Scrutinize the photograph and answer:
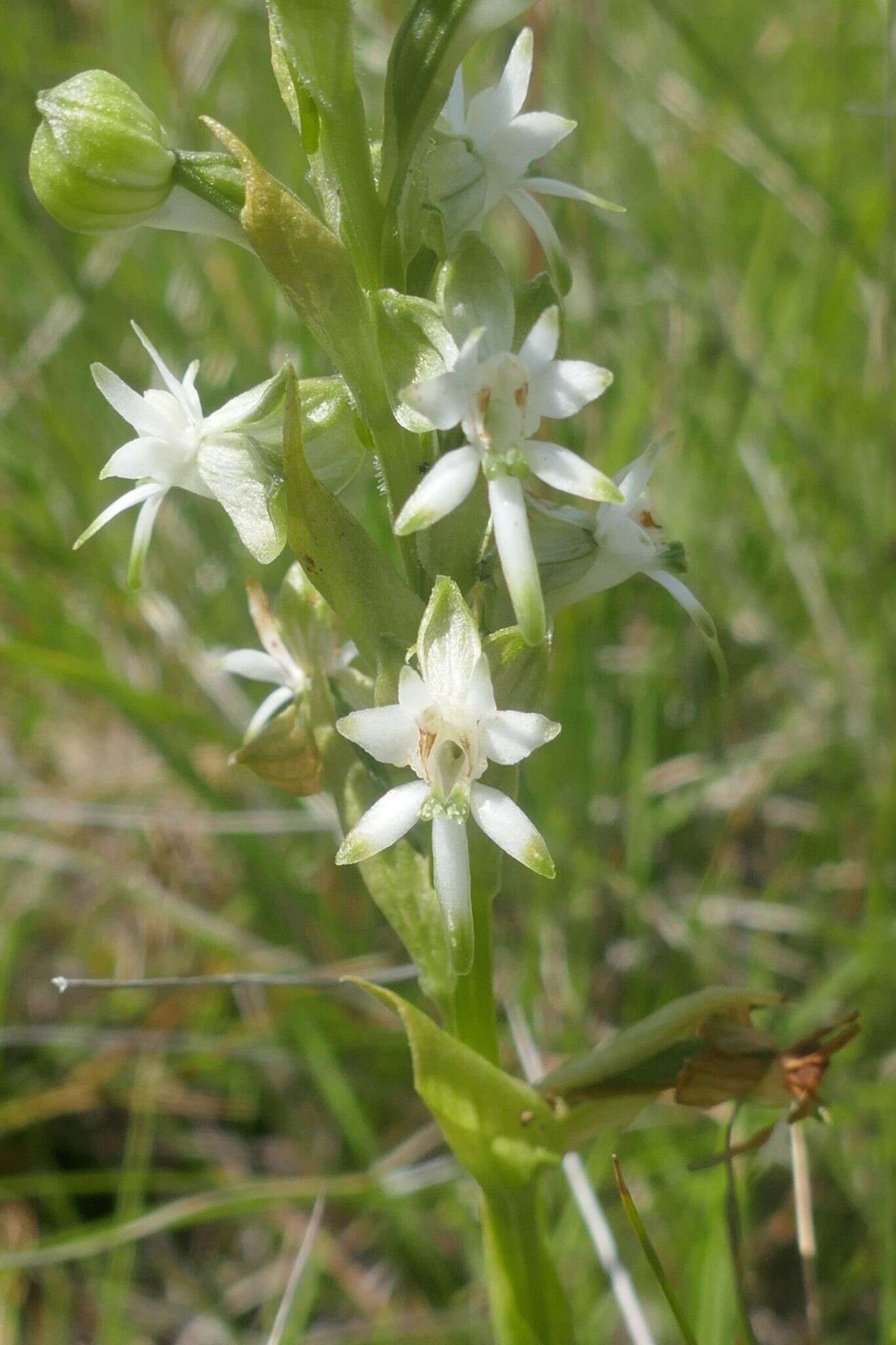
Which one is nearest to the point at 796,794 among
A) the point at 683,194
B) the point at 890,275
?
the point at 890,275

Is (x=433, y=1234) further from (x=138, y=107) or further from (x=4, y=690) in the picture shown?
(x=138, y=107)

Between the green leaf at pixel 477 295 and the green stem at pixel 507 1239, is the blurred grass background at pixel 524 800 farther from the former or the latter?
the green leaf at pixel 477 295

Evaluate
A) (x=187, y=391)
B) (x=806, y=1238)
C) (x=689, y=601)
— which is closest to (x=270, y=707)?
(x=187, y=391)

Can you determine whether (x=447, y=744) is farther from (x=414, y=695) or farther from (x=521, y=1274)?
(x=521, y=1274)

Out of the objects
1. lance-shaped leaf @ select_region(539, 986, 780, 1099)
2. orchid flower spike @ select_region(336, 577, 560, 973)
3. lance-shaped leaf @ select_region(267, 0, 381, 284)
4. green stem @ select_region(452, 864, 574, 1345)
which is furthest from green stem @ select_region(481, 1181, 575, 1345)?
lance-shaped leaf @ select_region(267, 0, 381, 284)

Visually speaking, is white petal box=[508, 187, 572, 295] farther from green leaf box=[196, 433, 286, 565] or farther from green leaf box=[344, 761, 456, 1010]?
green leaf box=[344, 761, 456, 1010]

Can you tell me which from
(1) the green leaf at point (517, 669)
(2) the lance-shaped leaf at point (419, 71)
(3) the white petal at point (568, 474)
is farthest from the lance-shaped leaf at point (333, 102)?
(1) the green leaf at point (517, 669)
